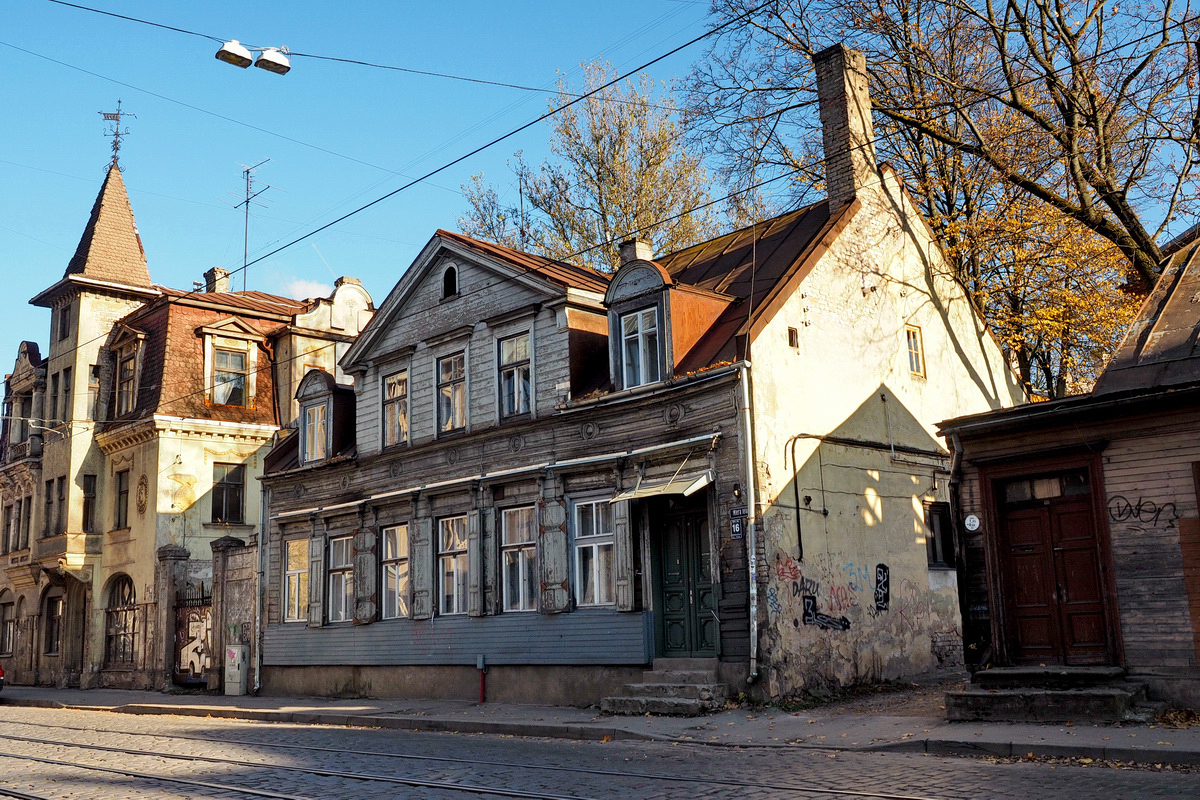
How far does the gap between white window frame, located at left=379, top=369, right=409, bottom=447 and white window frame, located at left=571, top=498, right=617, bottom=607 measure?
589cm

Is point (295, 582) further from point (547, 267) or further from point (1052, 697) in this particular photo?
point (1052, 697)

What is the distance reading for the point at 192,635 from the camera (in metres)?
28.9

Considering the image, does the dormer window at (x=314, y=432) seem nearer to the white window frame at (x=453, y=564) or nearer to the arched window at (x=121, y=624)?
the white window frame at (x=453, y=564)

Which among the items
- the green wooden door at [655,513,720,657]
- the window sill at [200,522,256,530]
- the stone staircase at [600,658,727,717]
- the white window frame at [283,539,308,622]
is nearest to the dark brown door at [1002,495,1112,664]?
the stone staircase at [600,658,727,717]

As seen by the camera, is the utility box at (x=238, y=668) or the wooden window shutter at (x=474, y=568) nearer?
the wooden window shutter at (x=474, y=568)

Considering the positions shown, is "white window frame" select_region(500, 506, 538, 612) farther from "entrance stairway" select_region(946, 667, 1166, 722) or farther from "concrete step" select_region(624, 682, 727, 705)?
"entrance stairway" select_region(946, 667, 1166, 722)

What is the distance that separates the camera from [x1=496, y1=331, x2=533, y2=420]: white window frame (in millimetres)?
20906

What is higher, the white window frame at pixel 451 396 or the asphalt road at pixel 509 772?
the white window frame at pixel 451 396

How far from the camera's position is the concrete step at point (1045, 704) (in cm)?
1250

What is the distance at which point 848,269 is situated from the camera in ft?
65.2

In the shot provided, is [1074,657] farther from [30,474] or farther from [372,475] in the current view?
[30,474]

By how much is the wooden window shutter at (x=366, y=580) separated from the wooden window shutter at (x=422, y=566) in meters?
1.34

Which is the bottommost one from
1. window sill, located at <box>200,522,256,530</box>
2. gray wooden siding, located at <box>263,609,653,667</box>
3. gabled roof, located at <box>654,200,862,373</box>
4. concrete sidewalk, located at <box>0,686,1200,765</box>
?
concrete sidewalk, located at <box>0,686,1200,765</box>

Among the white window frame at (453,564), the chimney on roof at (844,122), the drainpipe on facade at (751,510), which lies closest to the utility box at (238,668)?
the white window frame at (453,564)
